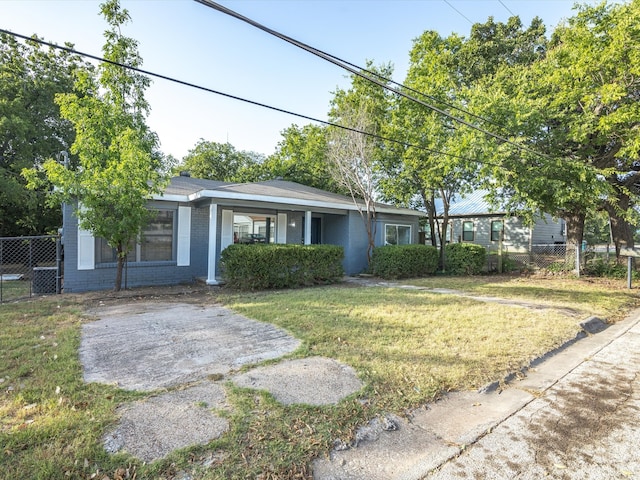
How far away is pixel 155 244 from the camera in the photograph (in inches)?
381

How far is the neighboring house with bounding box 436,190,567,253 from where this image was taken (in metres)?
20.1

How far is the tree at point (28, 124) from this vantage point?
1501cm

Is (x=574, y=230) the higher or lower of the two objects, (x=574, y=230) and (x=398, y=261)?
the higher

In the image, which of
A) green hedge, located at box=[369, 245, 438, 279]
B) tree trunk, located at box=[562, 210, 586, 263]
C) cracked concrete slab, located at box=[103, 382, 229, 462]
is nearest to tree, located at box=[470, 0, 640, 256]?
tree trunk, located at box=[562, 210, 586, 263]

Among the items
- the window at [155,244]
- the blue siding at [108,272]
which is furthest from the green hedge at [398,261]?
the window at [155,244]

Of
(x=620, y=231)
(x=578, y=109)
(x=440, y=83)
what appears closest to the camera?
(x=578, y=109)

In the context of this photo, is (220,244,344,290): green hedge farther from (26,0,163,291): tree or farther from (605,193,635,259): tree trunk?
(605,193,635,259): tree trunk

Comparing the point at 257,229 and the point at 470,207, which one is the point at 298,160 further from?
the point at 470,207

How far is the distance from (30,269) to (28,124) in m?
11.2

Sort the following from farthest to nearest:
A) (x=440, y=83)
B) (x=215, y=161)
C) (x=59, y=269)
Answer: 1. (x=215, y=161)
2. (x=440, y=83)
3. (x=59, y=269)

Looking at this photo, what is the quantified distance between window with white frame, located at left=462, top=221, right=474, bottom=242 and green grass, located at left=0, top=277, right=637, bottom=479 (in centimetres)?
1465

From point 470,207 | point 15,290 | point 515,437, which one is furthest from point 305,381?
point 470,207

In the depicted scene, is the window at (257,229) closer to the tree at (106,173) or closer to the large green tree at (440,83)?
the tree at (106,173)

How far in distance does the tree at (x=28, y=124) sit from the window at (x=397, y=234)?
15.2 metres
